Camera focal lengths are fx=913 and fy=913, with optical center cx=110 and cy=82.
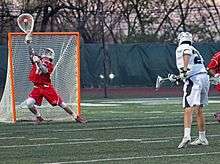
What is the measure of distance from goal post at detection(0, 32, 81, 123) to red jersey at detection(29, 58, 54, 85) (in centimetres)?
86

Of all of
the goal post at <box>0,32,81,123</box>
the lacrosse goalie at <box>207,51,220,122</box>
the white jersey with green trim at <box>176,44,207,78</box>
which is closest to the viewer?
the white jersey with green trim at <box>176,44,207,78</box>

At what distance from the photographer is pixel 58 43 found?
20.0 metres

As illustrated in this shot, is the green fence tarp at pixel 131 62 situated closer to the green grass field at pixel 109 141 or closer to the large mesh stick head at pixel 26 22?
the green grass field at pixel 109 141

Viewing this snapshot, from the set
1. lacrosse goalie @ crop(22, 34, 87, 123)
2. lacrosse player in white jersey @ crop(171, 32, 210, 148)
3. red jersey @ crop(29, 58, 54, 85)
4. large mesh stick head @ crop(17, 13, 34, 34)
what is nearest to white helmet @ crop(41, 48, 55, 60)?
lacrosse goalie @ crop(22, 34, 87, 123)

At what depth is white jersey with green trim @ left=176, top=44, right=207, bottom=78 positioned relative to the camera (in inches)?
524

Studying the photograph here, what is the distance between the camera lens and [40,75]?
18500 millimetres

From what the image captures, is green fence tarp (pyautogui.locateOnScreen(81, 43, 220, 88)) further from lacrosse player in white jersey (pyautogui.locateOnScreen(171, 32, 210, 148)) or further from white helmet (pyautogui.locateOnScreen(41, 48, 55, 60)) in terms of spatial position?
lacrosse player in white jersey (pyautogui.locateOnScreen(171, 32, 210, 148))

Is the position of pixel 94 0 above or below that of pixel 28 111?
above

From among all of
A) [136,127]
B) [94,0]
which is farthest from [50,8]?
[136,127]

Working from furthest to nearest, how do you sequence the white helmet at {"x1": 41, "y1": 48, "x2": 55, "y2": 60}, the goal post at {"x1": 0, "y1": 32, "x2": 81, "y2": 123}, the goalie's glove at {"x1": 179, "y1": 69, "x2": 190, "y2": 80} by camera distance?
the goal post at {"x1": 0, "y1": 32, "x2": 81, "y2": 123}, the white helmet at {"x1": 41, "y1": 48, "x2": 55, "y2": 60}, the goalie's glove at {"x1": 179, "y1": 69, "x2": 190, "y2": 80}

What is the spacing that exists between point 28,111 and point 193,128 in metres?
4.27

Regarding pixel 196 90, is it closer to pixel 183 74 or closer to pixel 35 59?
pixel 183 74

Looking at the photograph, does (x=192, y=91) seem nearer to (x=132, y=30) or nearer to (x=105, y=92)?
(x=105, y=92)

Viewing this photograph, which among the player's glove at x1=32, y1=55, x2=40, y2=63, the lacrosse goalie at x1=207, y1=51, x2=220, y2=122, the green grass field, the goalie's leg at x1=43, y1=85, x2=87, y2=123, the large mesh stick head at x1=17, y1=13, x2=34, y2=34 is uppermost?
the large mesh stick head at x1=17, y1=13, x2=34, y2=34
